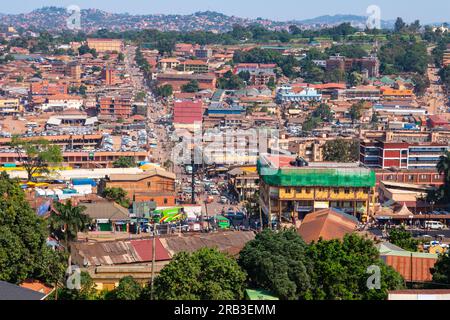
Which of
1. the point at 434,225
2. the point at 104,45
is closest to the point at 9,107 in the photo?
the point at 434,225

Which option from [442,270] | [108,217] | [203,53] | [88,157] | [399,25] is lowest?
[88,157]

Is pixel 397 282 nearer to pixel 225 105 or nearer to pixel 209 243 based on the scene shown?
pixel 209 243

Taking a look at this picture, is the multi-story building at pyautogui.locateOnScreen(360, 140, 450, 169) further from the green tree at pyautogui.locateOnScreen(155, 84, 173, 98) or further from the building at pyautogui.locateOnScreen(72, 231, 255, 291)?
the green tree at pyautogui.locateOnScreen(155, 84, 173, 98)

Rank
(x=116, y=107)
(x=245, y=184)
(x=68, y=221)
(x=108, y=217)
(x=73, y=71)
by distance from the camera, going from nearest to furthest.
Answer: (x=68, y=221) < (x=108, y=217) < (x=245, y=184) < (x=116, y=107) < (x=73, y=71)

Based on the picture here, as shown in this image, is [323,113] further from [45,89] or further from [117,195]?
[117,195]

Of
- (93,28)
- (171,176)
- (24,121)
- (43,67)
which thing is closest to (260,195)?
(171,176)

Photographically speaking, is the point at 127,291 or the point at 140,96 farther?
the point at 140,96

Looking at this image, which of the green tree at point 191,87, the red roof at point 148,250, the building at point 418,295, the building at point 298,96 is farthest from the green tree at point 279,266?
the green tree at point 191,87
